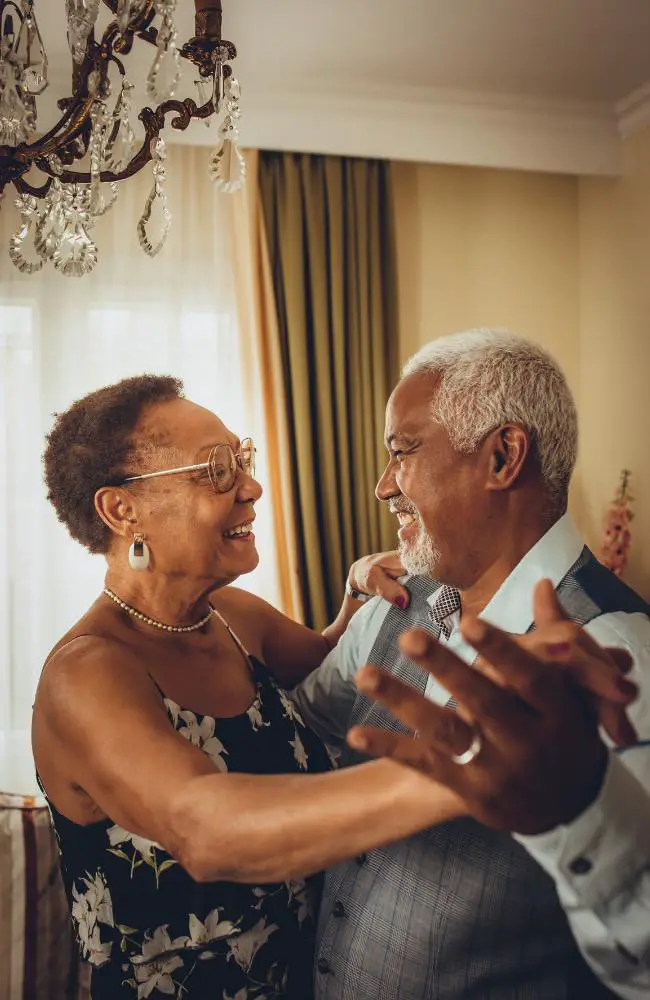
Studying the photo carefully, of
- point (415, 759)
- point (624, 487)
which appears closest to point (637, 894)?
point (415, 759)

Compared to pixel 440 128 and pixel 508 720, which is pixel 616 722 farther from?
pixel 440 128

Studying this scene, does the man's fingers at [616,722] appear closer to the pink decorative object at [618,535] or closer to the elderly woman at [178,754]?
the elderly woman at [178,754]

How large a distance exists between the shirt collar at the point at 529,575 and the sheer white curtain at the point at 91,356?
2433 millimetres

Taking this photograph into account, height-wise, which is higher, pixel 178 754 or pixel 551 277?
pixel 551 277

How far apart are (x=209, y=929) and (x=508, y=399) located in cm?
102

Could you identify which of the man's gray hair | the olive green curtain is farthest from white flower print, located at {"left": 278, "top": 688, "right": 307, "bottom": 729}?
the olive green curtain

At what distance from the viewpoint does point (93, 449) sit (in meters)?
1.58

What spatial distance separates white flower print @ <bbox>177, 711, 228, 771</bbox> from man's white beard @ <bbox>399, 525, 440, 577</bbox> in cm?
47

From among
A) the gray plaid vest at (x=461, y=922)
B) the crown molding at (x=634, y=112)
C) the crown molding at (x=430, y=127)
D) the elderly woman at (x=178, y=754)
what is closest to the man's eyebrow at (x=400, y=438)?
the elderly woman at (x=178, y=754)

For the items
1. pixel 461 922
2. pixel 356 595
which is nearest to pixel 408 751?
pixel 461 922

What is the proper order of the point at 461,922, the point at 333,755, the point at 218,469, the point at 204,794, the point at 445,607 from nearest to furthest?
1. the point at 204,794
2. the point at 461,922
3. the point at 218,469
4. the point at 445,607
5. the point at 333,755

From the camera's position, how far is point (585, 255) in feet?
14.2

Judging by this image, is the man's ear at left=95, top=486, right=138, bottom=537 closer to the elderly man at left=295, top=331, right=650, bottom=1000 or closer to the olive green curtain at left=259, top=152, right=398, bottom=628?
the elderly man at left=295, top=331, right=650, bottom=1000

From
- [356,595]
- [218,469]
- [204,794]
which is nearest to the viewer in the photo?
[204,794]
